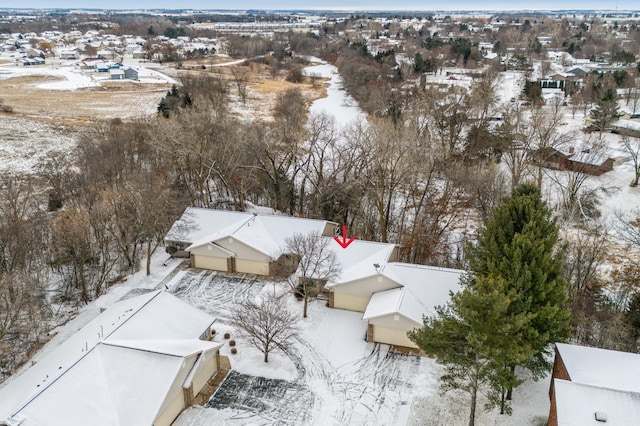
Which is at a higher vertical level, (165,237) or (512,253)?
(512,253)

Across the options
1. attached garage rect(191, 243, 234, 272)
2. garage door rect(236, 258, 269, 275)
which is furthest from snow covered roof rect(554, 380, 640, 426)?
attached garage rect(191, 243, 234, 272)

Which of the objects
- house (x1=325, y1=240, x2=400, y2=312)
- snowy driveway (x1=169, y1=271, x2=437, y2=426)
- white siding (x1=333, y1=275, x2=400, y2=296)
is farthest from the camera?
house (x1=325, y1=240, x2=400, y2=312)

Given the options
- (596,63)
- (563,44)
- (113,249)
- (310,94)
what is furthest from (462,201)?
(563,44)

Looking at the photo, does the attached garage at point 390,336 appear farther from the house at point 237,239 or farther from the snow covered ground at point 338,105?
the snow covered ground at point 338,105

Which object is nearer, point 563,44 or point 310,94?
point 310,94

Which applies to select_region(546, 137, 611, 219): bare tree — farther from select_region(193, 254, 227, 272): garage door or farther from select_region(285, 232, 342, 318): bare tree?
select_region(193, 254, 227, 272): garage door

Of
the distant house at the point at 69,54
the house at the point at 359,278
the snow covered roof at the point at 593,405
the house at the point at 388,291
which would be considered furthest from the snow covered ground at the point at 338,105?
the distant house at the point at 69,54

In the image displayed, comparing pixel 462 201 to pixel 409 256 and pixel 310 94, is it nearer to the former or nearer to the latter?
pixel 409 256
